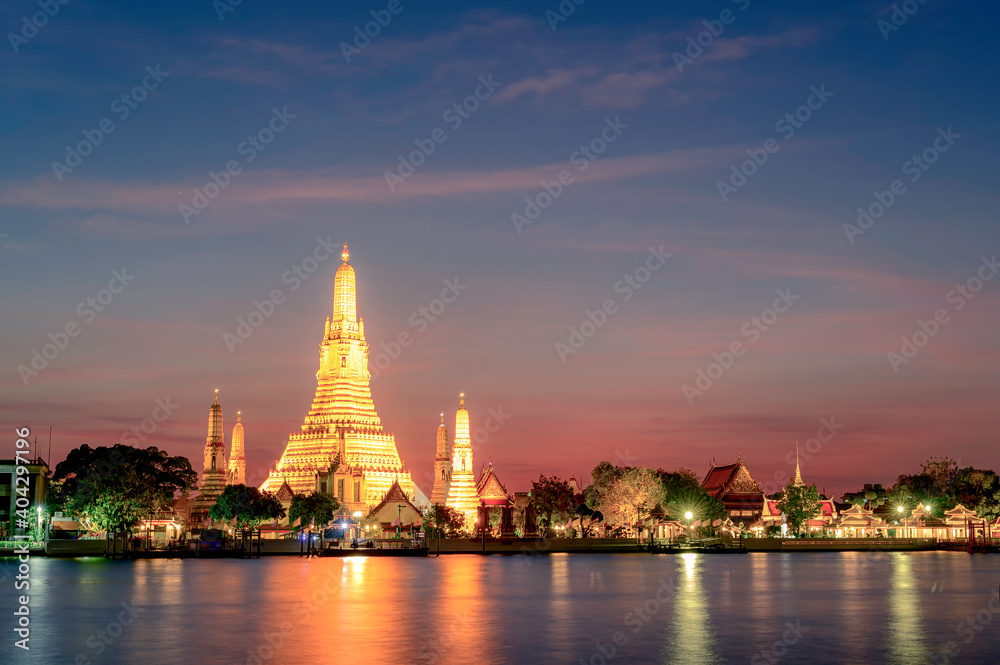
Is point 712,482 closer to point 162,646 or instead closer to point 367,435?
point 367,435

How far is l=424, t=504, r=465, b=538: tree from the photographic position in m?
140

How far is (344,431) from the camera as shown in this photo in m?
153

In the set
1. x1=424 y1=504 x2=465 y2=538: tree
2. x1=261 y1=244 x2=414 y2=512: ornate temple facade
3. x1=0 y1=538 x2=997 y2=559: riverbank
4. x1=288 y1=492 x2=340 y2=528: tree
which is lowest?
x1=0 y1=538 x2=997 y2=559: riverbank

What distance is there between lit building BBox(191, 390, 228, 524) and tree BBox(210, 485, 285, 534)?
1038cm

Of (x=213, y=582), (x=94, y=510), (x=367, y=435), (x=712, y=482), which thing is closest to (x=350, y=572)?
(x=213, y=582)

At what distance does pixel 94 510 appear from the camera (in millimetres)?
102688

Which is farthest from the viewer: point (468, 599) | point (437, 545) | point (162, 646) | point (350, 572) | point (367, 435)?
point (367, 435)

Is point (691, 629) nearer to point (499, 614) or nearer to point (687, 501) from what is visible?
point (499, 614)

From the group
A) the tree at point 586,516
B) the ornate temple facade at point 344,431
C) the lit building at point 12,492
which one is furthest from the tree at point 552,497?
the lit building at point 12,492

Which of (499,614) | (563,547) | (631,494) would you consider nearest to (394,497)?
(563,547)

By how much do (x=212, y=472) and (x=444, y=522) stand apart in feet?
107

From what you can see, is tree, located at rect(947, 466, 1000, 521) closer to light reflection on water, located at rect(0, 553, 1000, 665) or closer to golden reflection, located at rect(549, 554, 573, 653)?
light reflection on water, located at rect(0, 553, 1000, 665)

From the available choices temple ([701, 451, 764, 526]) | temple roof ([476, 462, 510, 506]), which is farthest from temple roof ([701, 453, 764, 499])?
temple roof ([476, 462, 510, 506])

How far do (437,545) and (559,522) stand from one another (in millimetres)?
20634
